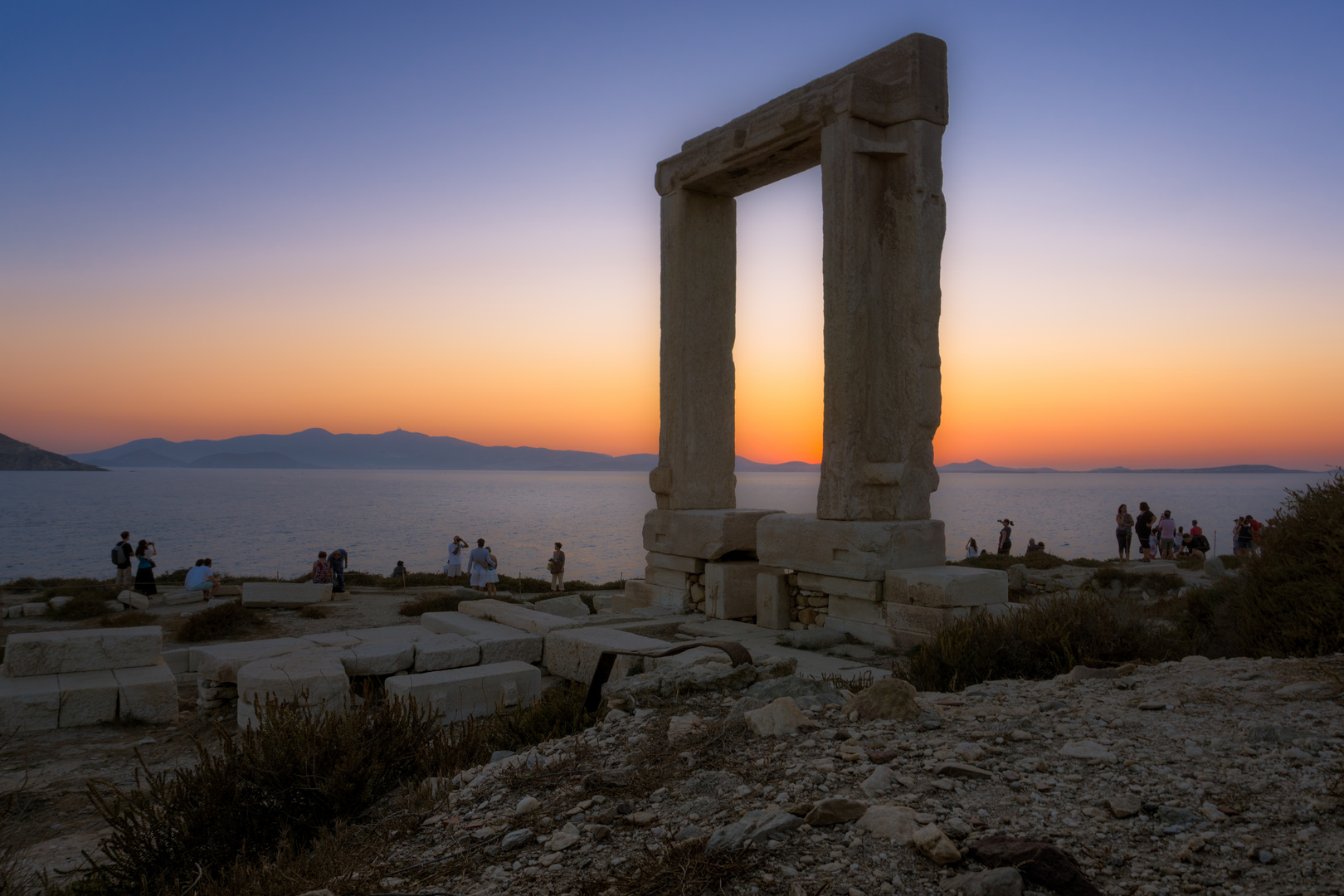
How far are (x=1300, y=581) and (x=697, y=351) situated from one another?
6718 mm

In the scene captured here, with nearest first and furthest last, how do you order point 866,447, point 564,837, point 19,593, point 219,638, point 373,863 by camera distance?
point 564,837, point 373,863, point 866,447, point 219,638, point 19,593

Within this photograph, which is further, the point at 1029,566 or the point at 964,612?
the point at 1029,566

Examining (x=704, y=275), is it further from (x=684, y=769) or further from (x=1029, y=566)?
(x=1029, y=566)

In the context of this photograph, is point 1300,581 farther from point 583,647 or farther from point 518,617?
point 518,617

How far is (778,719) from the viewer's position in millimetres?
3861

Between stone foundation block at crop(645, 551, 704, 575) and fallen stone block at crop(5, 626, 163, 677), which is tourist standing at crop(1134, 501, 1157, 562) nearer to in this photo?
stone foundation block at crop(645, 551, 704, 575)

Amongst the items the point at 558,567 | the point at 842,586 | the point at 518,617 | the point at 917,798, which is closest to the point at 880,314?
the point at 842,586

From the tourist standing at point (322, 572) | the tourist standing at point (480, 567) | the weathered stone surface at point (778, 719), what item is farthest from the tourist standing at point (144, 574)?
the weathered stone surface at point (778, 719)

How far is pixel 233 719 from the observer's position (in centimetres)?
715

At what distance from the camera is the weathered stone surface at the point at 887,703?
12.7ft

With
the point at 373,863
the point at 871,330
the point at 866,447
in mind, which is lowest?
the point at 373,863

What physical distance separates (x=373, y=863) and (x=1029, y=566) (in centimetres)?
1986

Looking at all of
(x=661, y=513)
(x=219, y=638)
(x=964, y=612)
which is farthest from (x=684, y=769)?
(x=219, y=638)

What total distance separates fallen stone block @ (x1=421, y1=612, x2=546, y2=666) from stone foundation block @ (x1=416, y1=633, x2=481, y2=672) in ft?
0.28
